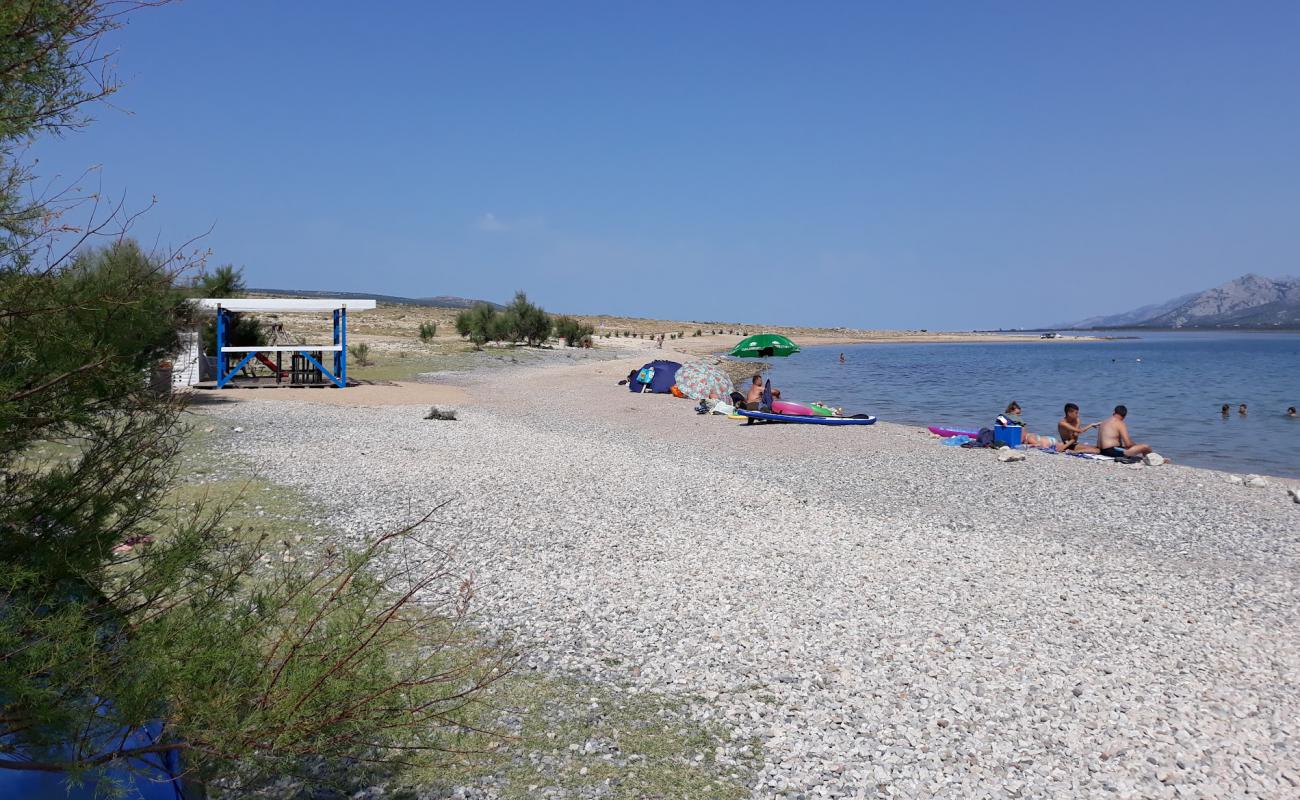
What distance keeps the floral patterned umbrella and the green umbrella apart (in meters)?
6.38

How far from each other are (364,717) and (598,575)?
4.72 meters

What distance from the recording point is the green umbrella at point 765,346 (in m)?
33.0

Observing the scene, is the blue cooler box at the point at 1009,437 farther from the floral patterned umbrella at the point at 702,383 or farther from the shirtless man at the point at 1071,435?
the floral patterned umbrella at the point at 702,383

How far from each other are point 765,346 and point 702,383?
848 centimetres

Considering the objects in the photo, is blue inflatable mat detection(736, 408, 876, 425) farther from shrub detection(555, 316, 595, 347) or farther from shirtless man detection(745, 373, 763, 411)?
shrub detection(555, 316, 595, 347)

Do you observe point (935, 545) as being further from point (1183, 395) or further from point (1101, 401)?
point (1183, 395)

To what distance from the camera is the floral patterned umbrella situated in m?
25.7

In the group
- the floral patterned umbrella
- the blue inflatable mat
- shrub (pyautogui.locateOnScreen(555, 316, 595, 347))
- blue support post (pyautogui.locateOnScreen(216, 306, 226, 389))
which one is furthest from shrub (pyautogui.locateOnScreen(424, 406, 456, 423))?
shrub (pyautogui.locateOnScreen(555, 316, 595, 347))

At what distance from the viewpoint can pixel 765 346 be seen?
33.8 meters

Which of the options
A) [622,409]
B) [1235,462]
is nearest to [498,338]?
[622,409]

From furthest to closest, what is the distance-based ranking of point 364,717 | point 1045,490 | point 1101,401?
point 1101,401 < point 1045,490 < point 364,717


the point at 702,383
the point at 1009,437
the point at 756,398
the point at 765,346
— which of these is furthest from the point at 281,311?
the point at 765,346

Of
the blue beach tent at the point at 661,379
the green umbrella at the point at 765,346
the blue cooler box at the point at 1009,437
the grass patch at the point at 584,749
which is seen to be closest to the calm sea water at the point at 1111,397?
the green umbrella at the point at 765,346

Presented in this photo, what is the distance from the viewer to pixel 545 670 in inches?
229
